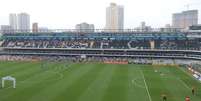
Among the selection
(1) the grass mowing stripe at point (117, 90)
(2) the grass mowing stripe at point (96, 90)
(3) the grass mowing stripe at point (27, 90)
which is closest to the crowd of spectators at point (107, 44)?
(1) the grass mowing stripe at point (117, 90)

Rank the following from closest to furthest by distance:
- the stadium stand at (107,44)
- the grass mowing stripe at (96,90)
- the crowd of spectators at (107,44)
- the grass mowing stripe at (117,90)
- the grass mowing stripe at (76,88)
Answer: the grass mowing stripe at (96,90), the grass mowing stripe at (76,88), the grass mowing stripe at (117,90), the stadium stand at (107,44), the crowd of spectators at (107,44)

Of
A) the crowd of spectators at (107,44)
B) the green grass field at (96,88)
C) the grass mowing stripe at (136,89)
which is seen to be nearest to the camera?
the green grass field at (96,88)

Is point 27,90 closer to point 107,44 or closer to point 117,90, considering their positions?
point 117,90

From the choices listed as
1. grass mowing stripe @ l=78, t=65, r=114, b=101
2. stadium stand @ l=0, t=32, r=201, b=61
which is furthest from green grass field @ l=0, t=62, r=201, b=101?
stadium stand @ l=0, t=32, r=201, b=61

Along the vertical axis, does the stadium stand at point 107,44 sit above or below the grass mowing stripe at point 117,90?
above

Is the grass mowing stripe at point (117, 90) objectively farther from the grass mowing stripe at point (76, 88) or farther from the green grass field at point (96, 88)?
the grass mowing stripe at point (76, 88)

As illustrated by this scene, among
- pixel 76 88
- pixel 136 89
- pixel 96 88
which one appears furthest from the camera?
pixel 136 89

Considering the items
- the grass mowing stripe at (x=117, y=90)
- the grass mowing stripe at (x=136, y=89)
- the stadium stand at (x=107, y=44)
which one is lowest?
the grass mowing stripe at (x=136, y=89)

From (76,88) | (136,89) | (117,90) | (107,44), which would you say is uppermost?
(107,44)

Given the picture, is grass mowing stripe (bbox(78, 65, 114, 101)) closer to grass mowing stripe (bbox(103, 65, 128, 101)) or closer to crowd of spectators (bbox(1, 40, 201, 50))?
grass mowing stripe (bbox(103, 65, 128, 101))

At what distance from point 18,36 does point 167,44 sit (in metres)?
48.5

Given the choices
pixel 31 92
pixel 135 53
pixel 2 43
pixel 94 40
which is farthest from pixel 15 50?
pixel 31 92

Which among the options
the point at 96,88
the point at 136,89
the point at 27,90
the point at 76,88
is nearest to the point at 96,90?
the point at 96,88

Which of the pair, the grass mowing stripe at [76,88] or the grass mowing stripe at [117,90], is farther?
the grass mowing stripe at [117,90]
